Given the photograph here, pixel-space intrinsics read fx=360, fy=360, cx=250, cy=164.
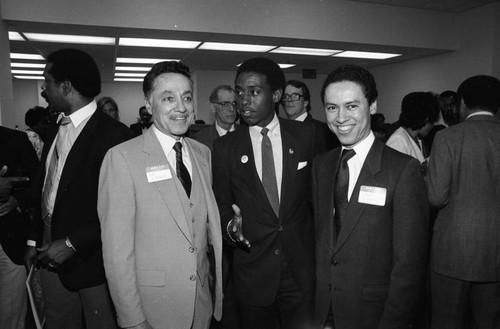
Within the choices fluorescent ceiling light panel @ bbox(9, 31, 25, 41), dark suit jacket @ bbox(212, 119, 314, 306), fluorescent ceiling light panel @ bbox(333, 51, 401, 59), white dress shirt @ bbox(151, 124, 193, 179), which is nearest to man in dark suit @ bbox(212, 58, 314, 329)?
dark suit jacket @ bbox(212, 119, 314, 306)

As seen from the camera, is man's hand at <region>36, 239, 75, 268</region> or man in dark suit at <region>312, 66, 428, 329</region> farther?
man's hand at <region>36, 239, 75, 268</region>

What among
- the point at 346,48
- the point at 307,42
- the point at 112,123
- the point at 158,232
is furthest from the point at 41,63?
the point at 158,232

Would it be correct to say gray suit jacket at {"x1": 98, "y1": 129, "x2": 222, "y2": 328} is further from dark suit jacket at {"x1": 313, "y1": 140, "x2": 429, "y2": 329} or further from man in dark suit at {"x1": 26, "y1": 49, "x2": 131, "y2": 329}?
dark suit jacket at {"x1": 313, "y1": 140, "x2": 429, "y2": 329}

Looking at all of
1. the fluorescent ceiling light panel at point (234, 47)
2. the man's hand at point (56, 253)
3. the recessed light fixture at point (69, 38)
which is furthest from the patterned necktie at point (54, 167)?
the fluorescent ceiling light panel at point (234, 47)

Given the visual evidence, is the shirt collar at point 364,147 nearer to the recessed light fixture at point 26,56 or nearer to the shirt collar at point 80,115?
the shirt collar at point 80,115

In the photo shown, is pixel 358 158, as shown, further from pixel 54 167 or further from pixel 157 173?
pixel 54 167

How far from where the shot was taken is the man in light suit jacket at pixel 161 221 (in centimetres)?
156

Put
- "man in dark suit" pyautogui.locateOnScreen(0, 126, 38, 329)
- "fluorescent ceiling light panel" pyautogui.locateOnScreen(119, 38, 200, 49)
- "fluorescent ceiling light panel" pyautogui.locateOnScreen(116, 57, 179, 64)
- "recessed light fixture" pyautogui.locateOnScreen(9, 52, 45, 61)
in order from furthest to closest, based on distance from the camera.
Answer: "fluorescent ceiling light panel" pyautogui.locateOnScreen(116, 57, 179, 64) → "recessed light fixture" pyautogui.locateOnScreen(9, 52, 45, 61) → "fluorescent ceiling light panel" pyautogui.locateOnScreen(119, 38, 200, 49) → "man in dark suit" pyautogui.locateOnScreen(0, 126, 38, 329)

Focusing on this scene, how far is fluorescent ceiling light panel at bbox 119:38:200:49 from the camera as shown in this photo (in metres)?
7.01

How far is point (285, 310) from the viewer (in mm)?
2059

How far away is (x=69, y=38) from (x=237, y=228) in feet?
20.7

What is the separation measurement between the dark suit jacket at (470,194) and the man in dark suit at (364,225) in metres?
0.95

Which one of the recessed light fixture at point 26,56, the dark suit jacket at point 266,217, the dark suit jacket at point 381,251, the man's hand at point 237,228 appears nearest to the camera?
the dark suit jacket at point 381,251

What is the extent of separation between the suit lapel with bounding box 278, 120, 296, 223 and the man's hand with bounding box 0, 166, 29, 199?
1650 millimetres
